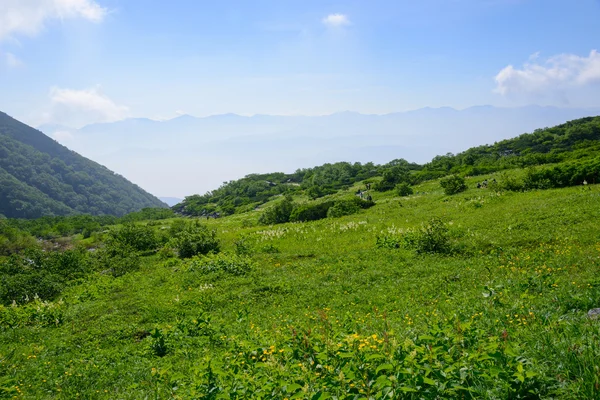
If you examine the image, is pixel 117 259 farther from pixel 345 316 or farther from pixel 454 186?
pixel 454 186

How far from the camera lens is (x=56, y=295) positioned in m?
20.0

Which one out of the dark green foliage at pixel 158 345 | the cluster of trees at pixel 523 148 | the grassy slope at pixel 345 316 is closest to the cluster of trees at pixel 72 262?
the grassy slope at pixel 345 316

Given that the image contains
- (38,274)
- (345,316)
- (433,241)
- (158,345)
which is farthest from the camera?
(38,274)

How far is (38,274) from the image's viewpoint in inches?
802

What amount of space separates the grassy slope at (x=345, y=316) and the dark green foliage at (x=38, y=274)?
138 centimetres

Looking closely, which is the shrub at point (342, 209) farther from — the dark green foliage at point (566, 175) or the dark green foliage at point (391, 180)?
the dark green foliage at point (391, 180)

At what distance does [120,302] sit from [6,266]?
1154cm

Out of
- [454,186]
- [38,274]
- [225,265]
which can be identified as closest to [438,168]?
[454,186]

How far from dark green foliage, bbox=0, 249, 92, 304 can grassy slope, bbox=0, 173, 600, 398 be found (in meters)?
1.38

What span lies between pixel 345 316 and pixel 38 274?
729 inches

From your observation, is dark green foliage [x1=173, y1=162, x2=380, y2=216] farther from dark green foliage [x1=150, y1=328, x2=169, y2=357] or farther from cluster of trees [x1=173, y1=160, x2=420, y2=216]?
dark green foliage [x1=150, y1=328, x2=169, y2=357]

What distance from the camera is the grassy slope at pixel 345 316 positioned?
5.58m

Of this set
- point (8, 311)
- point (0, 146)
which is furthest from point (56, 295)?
point (0, 146)

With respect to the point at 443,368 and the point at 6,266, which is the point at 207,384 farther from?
the point at 6,266
